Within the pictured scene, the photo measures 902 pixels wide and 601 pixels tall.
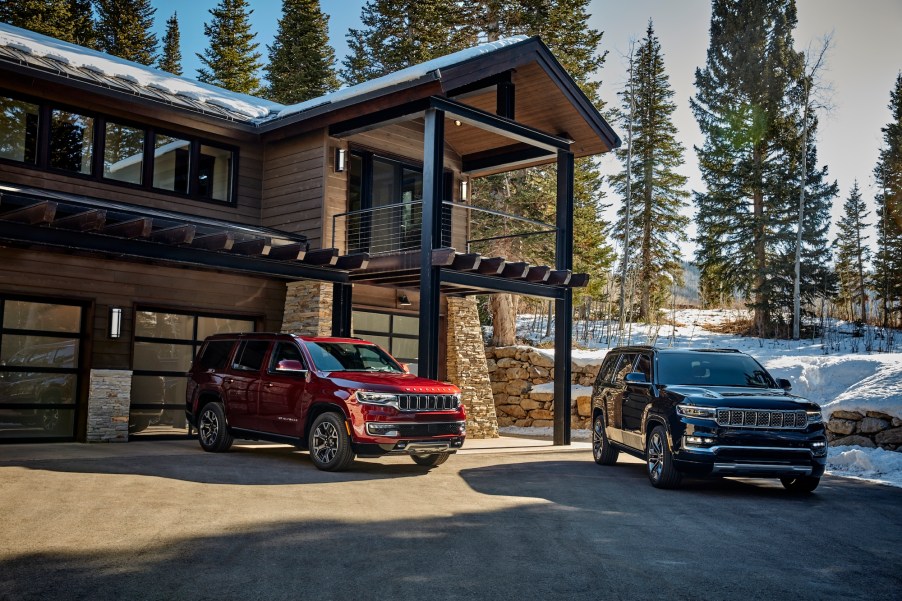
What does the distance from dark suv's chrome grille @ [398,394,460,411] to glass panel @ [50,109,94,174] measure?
8.77m

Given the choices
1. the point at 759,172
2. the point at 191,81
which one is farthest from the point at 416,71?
the point at 759,172

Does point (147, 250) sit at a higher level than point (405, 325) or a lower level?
higher

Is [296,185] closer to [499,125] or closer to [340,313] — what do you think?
[340,313]

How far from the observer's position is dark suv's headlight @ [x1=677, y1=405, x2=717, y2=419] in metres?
10.1

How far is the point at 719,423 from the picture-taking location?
1003cm

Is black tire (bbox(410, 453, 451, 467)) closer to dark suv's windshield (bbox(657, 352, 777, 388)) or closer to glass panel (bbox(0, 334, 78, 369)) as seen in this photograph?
dark suv's windshield (bbox(657, 352, 777, 388))

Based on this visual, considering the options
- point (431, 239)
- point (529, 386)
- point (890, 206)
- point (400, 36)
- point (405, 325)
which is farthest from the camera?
point (890, 206)

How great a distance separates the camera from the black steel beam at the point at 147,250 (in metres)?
12.5

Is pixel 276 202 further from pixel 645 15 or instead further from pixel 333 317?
pixel 645 15

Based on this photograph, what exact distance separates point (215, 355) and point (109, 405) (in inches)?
114

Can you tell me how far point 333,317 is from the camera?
17.2 m

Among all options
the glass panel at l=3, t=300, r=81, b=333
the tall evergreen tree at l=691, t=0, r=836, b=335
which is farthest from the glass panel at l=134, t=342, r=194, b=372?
the tall evergreen tree at l=691, t=0, r=836, b=335

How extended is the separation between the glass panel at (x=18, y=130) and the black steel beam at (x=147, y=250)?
2011mm

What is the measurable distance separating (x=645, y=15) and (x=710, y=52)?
6.04 metres
